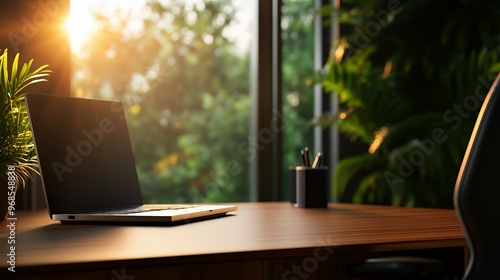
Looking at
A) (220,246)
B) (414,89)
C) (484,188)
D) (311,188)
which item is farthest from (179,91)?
(484,188)

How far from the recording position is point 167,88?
331 centimetres

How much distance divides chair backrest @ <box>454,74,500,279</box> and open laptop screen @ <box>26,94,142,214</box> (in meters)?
0.89

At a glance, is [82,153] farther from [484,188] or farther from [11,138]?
[484,188]

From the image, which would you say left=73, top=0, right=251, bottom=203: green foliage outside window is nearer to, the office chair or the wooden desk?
the wooden desk

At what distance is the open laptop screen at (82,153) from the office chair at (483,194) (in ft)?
2.93

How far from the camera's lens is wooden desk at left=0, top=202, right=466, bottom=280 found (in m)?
0.94

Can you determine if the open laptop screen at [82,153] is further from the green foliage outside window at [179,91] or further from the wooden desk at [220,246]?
the green foliage outside window at [179,91]

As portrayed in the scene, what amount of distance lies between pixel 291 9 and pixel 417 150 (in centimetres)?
114

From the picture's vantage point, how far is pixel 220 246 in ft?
3.58

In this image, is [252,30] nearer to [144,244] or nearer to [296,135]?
[296,135]

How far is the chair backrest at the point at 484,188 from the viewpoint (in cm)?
107

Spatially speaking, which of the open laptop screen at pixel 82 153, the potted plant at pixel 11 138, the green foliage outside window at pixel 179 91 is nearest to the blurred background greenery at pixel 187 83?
the green foliage outside window at pixel 179 91

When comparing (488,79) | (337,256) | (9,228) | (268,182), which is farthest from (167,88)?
(337,256)

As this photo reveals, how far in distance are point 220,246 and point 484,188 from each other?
46 cm
